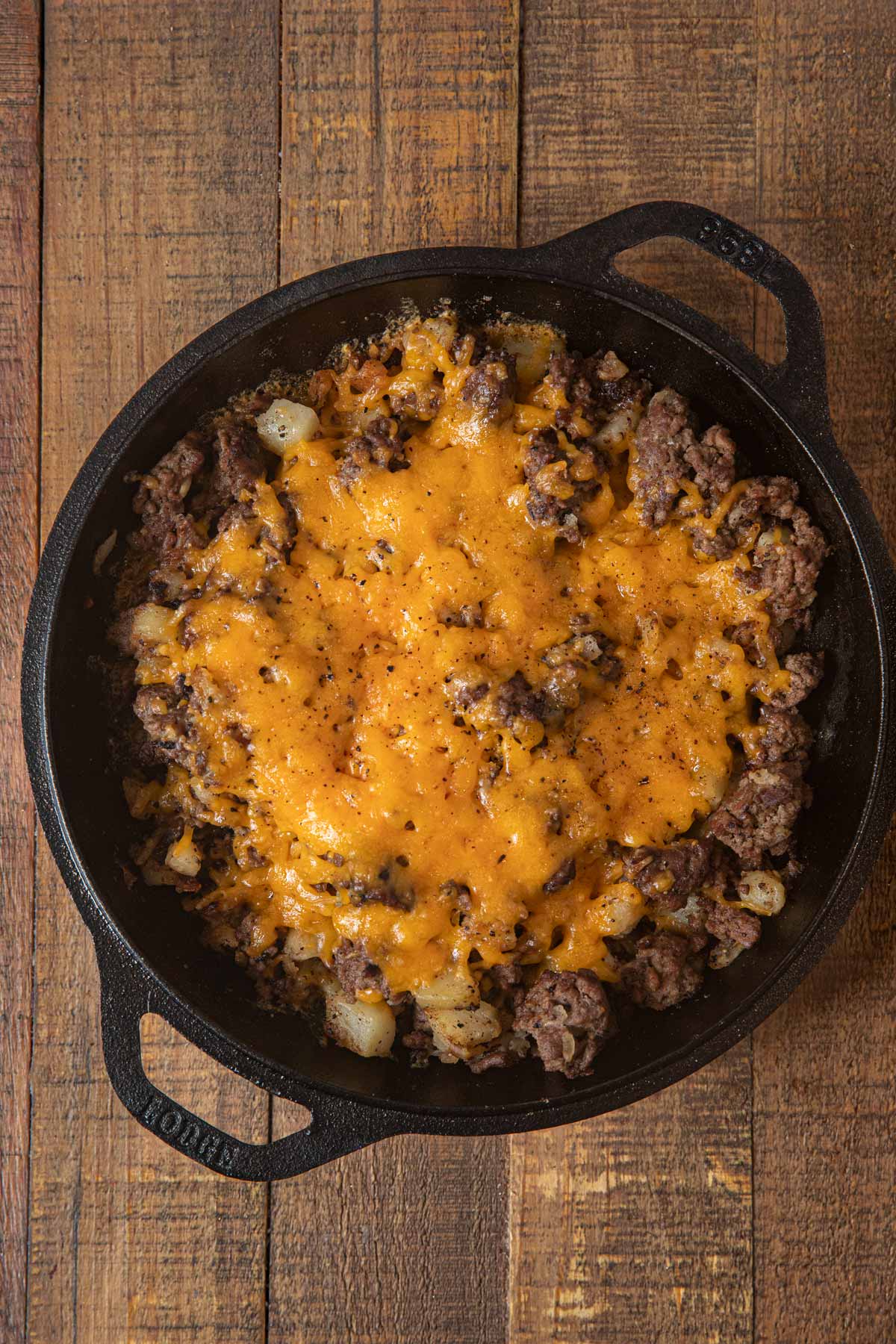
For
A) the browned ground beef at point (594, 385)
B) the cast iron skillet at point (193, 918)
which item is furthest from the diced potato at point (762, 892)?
the browned ground beef at point (594, 385)

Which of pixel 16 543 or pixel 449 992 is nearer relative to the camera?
pixel 449 992

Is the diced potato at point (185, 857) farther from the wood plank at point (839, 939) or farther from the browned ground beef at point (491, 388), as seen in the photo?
the wood plank at point (839, 939)

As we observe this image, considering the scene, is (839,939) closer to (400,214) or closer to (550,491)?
(550,491)

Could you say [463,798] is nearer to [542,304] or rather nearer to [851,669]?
[851,669]

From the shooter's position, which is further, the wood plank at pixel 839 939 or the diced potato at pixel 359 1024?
the wood plank at pixel 839 939

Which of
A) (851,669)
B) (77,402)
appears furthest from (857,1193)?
(77,402)

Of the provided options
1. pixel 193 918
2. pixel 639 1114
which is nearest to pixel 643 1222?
pixel 639 1114

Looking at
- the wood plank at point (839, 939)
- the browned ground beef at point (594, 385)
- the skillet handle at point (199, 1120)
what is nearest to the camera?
the skillet handle at point (199, 1120)

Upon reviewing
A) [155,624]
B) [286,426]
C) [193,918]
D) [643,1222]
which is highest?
[286,426]
